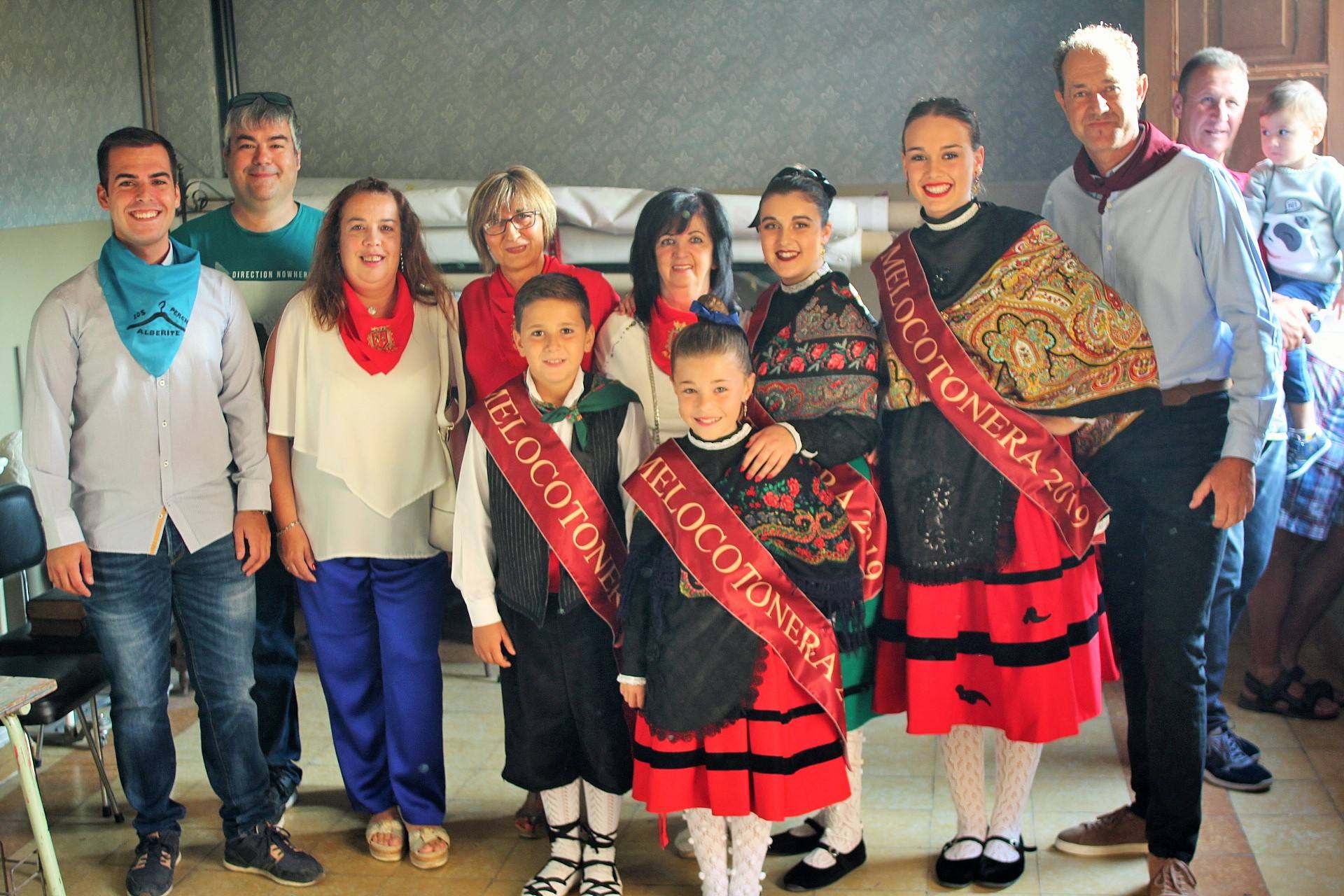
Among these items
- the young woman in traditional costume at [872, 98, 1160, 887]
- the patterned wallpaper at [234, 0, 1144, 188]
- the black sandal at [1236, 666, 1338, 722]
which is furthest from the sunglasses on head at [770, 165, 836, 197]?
the patterned wallpaper at [234, 0, 1144, 188]

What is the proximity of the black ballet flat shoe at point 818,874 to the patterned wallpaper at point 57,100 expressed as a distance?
2.91 m

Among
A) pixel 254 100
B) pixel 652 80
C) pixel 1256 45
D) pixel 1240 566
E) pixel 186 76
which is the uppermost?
pixel 186 76

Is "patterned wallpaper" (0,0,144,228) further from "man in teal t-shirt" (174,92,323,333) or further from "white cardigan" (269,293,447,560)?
"white cardigan" (269,293,447,560)

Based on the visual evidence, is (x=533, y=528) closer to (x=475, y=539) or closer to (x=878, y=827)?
(x=475, y=539)

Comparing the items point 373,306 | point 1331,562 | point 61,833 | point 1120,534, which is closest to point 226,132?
point 373,306

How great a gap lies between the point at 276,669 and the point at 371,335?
0.82m

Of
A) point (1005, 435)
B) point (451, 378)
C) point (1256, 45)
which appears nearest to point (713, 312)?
point (1005, 435)

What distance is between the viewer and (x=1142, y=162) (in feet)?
7.13

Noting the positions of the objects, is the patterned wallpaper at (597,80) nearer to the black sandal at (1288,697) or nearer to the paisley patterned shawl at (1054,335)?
the black sandal at (1288,697)

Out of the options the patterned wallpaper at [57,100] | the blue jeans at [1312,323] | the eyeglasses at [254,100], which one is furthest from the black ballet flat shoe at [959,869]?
the patterned wallpaper at [57,100]

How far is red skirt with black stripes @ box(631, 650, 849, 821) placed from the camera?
2.07 m

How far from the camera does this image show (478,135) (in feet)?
15.3

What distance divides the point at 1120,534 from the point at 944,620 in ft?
1.31

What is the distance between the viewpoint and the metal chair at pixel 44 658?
8.59ft
